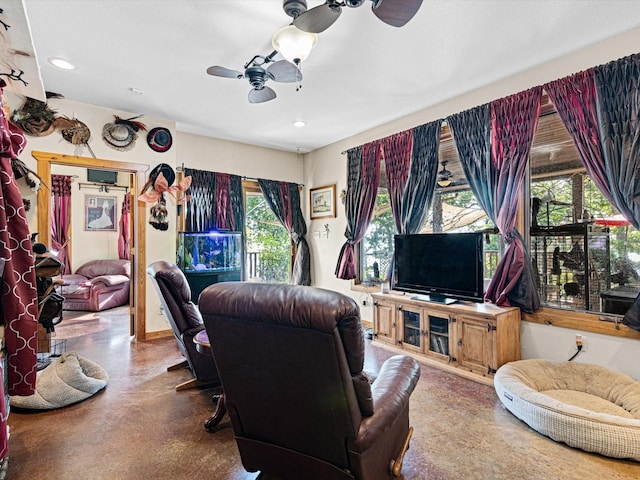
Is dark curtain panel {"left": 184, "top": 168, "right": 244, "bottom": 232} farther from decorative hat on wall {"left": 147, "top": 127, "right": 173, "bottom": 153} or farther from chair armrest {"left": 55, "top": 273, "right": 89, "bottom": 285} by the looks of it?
chair armrest {"left": 55, "top": 273, "right": 89, "bottom": 285}

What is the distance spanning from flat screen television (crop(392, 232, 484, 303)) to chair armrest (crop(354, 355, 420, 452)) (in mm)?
1637

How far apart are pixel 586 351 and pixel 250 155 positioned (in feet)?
16.2

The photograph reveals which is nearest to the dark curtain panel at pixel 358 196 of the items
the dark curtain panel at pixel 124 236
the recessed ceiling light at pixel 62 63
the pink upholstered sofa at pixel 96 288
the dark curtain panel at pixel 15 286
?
the recessed ceiling light at pixel 62 63

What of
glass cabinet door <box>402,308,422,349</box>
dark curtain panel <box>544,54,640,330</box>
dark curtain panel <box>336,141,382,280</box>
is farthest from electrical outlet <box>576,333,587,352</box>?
dark curtain panel <box>336,141,382,280</box>

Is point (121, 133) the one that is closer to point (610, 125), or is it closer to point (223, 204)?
point (223, 204)

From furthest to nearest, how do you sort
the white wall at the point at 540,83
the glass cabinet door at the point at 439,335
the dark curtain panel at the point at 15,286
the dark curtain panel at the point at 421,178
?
1. the dark curtain panel at the point at 421,178
2. the glass cabinet door at the point at 439,335
3. the white wall at the point at 540,83
4. the dark curtain panel at the point at 15,286

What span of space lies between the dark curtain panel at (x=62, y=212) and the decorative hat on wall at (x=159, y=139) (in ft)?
12.0

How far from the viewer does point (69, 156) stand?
3838mm

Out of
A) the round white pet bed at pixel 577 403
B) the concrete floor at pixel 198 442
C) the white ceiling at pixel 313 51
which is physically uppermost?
the white ceiling at pixel 313 51

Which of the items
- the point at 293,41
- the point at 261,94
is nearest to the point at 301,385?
the point at 293,41

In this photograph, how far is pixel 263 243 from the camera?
5.78m

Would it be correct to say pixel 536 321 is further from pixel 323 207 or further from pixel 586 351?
pixel 323 207

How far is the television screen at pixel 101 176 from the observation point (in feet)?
22.1

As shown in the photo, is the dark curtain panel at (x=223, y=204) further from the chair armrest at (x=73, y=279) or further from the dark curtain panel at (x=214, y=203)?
the chair armrest at (x=73, y=279)
